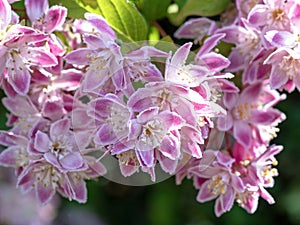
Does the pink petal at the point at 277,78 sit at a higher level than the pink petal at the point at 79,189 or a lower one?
higher

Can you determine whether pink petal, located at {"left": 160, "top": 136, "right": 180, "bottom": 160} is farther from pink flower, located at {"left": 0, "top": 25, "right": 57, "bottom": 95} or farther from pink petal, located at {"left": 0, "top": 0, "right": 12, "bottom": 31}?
pink petal, located at {"left": 0, "top": 0, "right": 12, "bottom": 31}

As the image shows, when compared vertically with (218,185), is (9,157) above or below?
above

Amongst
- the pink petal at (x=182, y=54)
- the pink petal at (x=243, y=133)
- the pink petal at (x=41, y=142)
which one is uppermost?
the pink petal at (x=182, y=54)

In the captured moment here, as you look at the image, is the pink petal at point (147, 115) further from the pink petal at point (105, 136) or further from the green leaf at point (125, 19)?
the green leaf at point (125, 19)

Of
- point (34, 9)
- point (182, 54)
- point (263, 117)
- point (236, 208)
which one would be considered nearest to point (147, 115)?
point (182, 54)

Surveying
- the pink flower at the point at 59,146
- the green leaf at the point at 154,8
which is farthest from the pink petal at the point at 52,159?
the green leaf at the point at 154,8

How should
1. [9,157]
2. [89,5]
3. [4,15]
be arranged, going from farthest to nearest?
[9,157] → [89,5] → [4,15]

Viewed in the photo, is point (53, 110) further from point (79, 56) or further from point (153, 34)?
point (153, 34)

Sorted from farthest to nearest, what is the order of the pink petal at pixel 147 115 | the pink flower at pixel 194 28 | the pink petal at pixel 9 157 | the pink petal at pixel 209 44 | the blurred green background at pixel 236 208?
the blurred green background at pixel 236 208
the pink flower at pixel 194 28
the pink petal at pixel 9 157
the pink petal at pixel 209 44
the pink petal at pixel 147 115

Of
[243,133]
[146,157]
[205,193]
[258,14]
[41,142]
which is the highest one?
[258,14]
